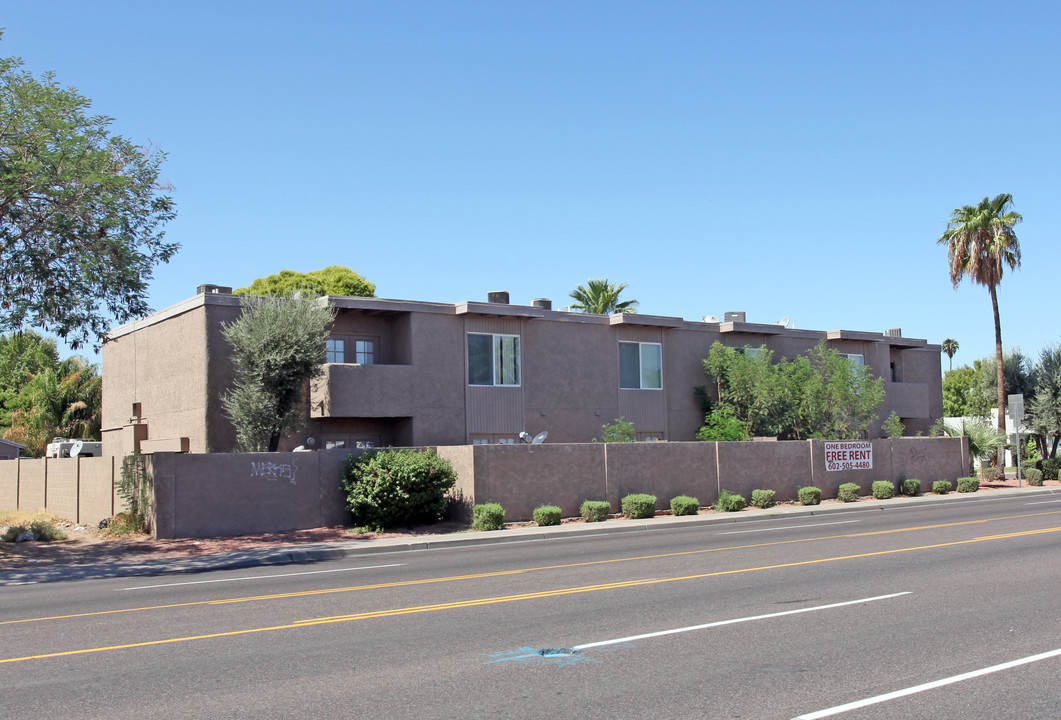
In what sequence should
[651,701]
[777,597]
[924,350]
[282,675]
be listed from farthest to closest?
[924,350], [777,597], [282,675], [651,701]

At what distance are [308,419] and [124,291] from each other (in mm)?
7802

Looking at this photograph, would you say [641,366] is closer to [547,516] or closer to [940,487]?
[940,487]

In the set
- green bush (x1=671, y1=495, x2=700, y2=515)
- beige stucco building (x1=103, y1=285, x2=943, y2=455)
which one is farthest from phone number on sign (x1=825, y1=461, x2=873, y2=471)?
green bush (x1=671, y1=495, x2=700, y2=515)

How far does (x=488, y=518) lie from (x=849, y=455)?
15.4 metres

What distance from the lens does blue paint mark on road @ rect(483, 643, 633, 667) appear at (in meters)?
7.66

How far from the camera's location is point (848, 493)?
30.7 meters

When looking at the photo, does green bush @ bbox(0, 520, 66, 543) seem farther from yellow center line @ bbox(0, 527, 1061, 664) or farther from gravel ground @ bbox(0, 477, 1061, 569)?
yellow center line @ bbox(0, 527, 1061, 664)

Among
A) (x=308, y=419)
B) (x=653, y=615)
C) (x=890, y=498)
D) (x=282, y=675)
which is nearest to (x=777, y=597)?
(x=653, y=615)

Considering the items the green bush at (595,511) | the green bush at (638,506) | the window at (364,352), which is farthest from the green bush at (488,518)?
the window at (364,352)

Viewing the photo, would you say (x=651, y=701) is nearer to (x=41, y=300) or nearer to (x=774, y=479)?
(x=41, y=300)

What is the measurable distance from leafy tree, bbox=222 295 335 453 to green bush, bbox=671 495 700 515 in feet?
35.7

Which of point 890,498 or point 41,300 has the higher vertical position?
point 41,300

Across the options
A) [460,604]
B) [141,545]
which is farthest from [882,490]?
[460,604]

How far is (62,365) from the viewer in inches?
1902
